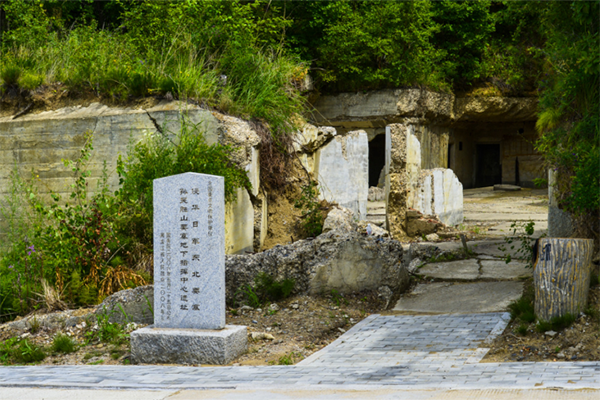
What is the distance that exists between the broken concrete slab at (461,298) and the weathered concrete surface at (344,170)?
12.7 feet

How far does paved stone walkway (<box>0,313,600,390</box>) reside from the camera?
4090 mm

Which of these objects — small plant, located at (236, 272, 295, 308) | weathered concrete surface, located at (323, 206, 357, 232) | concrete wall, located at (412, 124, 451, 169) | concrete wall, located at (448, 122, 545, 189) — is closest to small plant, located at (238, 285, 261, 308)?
small plant, located at (236, 272, 295, 308)

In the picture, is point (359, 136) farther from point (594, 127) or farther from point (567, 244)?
point (567, 244)

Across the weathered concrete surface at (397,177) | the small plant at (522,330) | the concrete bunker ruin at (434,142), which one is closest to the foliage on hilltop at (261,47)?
the concrete bunker ruin at (434,142)

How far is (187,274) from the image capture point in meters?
5.41

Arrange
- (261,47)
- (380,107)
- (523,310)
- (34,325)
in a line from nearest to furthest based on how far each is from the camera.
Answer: (523,310) < (34,325) < (261,47) < (380,107)

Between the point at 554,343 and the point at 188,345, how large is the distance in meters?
3.00

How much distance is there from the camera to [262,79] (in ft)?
32.0

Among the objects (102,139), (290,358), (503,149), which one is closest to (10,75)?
(102,139)

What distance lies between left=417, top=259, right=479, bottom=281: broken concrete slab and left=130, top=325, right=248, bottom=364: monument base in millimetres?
3401

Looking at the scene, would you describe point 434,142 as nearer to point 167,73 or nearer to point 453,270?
point 453,270

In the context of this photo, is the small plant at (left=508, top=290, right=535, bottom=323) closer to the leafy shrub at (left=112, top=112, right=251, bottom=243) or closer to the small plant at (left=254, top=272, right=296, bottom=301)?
the small plant at (left=254, top=272, right=296, bottom=301)

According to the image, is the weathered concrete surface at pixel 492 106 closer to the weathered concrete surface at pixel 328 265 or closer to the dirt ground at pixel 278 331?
the weathered concrete surface at pixel 328 265

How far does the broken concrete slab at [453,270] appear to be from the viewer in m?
7.84
